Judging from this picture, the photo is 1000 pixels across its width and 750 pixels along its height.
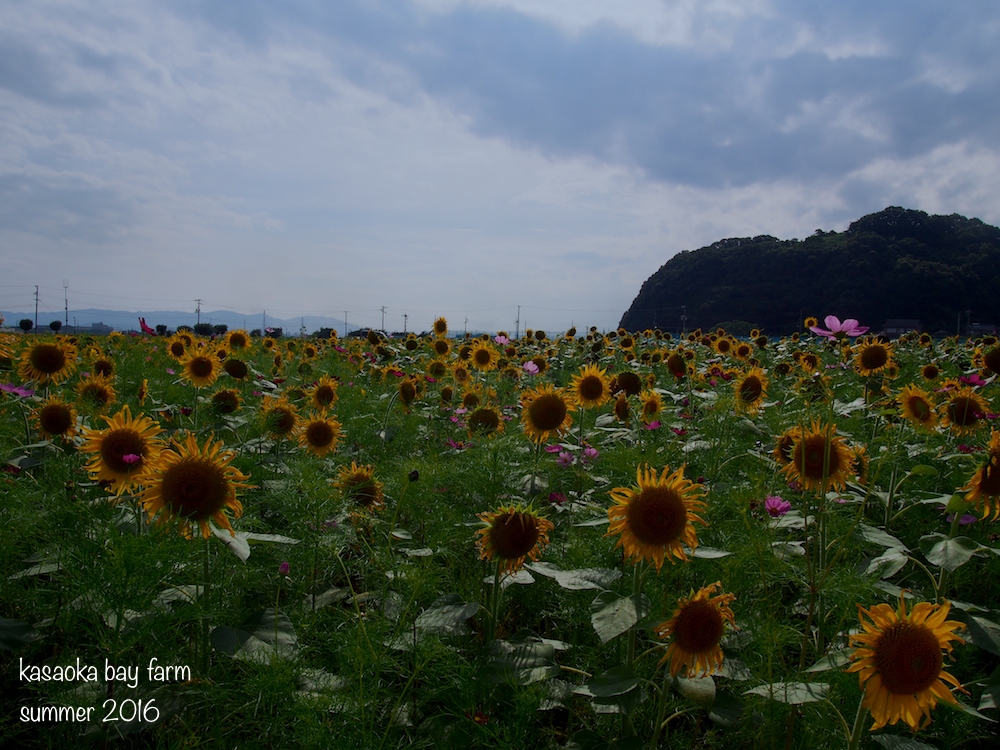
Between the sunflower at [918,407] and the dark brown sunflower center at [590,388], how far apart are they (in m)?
1.54

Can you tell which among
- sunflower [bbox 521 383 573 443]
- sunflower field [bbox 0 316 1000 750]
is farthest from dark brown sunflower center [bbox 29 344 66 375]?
sunflower [bbox 521 383 573 443]

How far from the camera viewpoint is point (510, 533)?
1594 mm

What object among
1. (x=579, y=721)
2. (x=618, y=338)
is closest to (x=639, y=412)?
(x=579, y=721)

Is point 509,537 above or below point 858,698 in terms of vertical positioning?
above

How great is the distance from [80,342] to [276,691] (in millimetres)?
7643

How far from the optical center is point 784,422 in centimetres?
287

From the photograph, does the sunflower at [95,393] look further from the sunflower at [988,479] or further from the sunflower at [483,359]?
the sunflower at [988,479]

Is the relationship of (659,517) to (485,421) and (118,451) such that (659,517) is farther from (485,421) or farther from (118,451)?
(485,421)

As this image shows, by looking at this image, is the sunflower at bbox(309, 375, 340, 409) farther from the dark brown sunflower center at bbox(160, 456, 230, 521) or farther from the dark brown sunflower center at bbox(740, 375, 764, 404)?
the dark brown sunflower center at bbox(740, 375, 764, 404)

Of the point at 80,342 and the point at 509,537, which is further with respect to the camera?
the point at 80,342

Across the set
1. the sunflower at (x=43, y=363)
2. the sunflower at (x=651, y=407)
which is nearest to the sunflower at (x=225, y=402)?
the sunflower at (x=43, y=363)

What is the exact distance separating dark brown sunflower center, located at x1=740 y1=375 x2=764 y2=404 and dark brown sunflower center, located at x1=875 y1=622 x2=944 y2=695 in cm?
251

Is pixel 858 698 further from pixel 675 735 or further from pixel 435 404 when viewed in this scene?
pixel 435 404

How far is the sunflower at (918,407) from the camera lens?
99.8 inches
